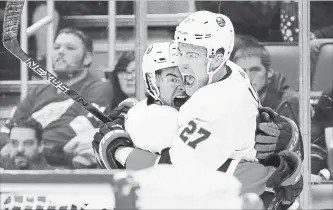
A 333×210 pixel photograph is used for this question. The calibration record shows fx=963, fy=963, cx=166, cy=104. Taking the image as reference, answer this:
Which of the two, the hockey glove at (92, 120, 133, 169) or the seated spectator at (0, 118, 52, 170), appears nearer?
the hockey glove at (92, 120, 133, 169)

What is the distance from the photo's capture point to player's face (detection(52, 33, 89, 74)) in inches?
240

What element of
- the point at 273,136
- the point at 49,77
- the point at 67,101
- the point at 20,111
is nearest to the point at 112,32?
the point at 67,101

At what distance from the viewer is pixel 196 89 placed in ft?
11.4

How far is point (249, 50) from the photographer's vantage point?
241 inches

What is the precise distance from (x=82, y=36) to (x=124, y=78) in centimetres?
38

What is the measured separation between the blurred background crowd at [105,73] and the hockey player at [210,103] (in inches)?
97.5

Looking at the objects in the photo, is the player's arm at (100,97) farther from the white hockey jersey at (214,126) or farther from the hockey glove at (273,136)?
the white hockey jersey at (214,126)

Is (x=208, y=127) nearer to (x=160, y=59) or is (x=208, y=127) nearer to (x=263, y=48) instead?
(x=160, y=59)

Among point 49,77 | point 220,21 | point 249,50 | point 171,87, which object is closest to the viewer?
point 220,21

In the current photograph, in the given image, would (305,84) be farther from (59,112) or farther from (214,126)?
(214,126)

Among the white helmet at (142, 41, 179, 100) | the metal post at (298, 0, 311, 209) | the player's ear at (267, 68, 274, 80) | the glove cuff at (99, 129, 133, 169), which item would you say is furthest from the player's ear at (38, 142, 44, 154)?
the glove cuff at (99, 129, 133, 169)

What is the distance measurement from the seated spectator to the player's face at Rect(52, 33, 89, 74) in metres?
A: 0.40

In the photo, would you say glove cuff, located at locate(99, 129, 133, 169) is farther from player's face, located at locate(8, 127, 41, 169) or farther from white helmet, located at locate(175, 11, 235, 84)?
player's face, located at locate(8, 127, 41, 169)

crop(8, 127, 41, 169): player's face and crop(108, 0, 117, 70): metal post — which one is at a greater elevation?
crop(108, 0, 117, 70): metal post
